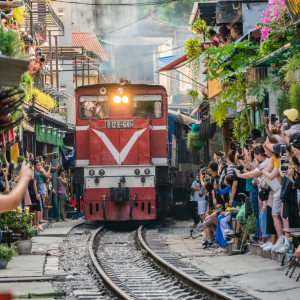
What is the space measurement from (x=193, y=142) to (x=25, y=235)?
42.2 ft

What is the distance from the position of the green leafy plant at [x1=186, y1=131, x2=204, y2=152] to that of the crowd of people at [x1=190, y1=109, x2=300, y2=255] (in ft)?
37.0

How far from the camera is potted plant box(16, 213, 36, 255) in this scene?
33.2ft

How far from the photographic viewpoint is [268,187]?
8531 mm

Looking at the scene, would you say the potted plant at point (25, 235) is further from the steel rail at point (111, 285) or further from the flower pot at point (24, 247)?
the steel rail at point (111, 285)

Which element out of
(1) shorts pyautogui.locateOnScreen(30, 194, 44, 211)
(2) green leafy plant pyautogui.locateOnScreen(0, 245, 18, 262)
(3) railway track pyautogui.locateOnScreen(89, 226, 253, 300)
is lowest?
(3) railway track pyautogui.locateOnScreen(89, 226, 253, 300)

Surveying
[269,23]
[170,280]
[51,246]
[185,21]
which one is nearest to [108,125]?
[51,246]

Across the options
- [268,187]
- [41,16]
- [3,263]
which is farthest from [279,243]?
[41,16]

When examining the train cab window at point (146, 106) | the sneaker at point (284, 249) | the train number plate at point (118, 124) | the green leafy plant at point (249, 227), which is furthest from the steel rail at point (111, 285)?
the train cab window at point (146, 106)

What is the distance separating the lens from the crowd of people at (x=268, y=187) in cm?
749

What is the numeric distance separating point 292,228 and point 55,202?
12.5 metres

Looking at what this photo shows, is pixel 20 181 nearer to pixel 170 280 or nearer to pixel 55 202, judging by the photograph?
pixel 170 280

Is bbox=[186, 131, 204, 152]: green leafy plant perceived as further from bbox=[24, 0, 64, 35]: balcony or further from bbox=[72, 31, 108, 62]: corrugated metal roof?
bbox=[72, 31, 108, 62]: corrugated metal roof

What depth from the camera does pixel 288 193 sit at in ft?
25.1

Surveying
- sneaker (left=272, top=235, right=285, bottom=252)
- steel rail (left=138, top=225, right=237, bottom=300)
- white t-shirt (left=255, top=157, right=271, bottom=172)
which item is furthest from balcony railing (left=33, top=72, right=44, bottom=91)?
sneaker (left=272, top=235, right=285, bottom=252)
